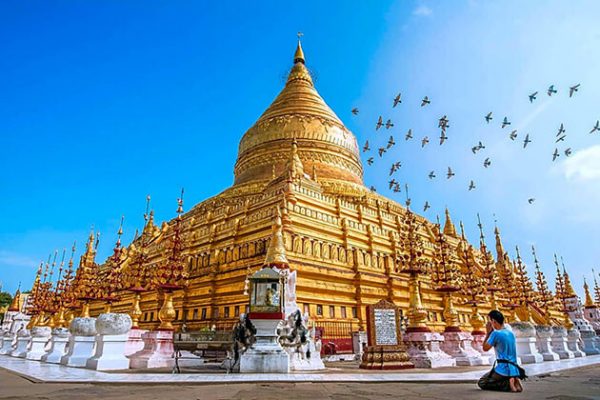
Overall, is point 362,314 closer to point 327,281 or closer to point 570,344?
point 327,281

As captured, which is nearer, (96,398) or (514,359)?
(96,398)

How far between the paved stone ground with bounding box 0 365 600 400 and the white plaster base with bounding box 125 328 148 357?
5.52m

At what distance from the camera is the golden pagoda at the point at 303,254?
19375mm

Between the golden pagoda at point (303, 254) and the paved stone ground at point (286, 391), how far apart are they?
21.5 ft

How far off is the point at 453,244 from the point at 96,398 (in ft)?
105

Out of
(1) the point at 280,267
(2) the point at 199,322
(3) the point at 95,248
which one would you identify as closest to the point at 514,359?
(1) the point at 280,267

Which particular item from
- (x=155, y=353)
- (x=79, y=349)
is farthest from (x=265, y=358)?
(x=79, y=349)

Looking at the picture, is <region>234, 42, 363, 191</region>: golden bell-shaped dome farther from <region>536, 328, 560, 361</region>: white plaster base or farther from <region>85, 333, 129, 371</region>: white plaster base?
<region>85, 333, 129, 371</region>: white plaster base

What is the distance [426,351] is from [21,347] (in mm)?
19247

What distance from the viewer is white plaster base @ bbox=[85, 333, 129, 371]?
1152 centimetres

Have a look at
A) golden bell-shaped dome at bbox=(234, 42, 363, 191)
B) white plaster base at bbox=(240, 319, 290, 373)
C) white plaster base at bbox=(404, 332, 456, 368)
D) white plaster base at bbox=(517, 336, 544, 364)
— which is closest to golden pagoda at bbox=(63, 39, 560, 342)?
golden bell-shaped dome at bbox=(234, 42, 363, 191)

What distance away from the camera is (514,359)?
644cm

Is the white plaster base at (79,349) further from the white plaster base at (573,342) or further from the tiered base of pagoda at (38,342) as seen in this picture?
the white plaster base at (573,342)

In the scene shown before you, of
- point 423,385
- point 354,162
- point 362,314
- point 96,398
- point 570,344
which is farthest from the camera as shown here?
point 354,162
